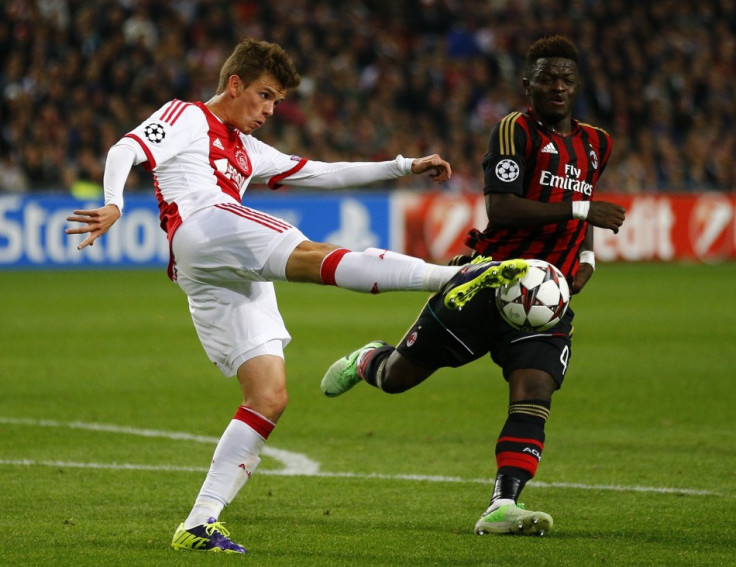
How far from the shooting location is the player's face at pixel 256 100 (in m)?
5.08

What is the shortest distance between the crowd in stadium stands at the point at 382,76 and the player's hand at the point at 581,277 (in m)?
16.0

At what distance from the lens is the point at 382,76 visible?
24.1 m

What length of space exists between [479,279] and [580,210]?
838 mm

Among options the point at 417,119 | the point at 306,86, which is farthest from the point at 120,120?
the point at 417,119

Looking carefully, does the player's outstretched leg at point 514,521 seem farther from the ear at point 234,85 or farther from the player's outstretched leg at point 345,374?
the ear at point 234,85

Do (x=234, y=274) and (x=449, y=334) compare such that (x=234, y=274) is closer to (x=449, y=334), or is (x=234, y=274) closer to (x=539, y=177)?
(x=449, y=334)

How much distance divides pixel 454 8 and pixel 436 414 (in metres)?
18.6

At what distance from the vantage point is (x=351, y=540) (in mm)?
4992

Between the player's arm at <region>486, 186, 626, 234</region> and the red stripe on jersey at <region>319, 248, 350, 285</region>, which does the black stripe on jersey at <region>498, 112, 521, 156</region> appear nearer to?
the player's arm at <region>486, 186, 626, 234</region>

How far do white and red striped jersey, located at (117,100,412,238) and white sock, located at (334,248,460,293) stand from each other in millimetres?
666

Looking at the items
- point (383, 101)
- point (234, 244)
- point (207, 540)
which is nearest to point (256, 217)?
point (234, 244)

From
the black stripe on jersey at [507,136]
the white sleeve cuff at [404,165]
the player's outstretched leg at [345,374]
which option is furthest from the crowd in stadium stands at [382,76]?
the black stripe on jersey at [507,136]

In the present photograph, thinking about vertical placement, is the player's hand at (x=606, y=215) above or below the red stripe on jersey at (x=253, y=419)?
above

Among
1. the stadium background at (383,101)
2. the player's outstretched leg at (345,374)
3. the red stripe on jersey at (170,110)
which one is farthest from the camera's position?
the stadium background at (383,101)
